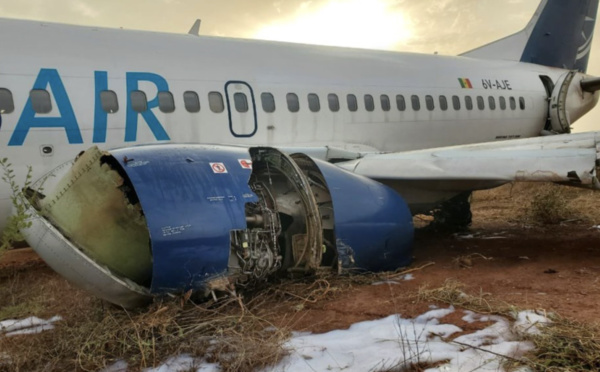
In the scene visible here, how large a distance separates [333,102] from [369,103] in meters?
0.87

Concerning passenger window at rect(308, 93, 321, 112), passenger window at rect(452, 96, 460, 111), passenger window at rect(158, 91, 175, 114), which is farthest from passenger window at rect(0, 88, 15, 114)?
passenger window at rect(452, 96, 460, 111)

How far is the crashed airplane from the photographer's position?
400cm

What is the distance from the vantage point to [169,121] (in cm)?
714

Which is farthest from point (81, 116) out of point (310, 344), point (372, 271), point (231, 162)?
point (310, 344)

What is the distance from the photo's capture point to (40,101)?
20.3ft

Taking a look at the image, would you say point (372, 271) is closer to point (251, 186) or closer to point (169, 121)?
point (251, 186)

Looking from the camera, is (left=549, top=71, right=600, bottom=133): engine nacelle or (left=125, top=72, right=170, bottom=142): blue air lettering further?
(left=549, top=71, right=600, bottom=133): engine nacelle

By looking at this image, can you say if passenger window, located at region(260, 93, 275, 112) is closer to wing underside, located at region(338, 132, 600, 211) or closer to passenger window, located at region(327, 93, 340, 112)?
passenger window, located at region(327, 93, 340, 112)

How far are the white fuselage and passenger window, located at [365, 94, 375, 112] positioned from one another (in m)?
0.03

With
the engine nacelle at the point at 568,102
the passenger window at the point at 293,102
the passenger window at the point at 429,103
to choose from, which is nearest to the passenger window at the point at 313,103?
the passenger window at the point at 293,102

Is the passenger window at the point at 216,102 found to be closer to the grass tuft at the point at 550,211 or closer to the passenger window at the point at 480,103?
the grass tuft at the point at 550,211

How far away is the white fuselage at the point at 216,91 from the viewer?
6.21 metres

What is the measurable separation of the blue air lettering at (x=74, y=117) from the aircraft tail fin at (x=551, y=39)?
37.8 feet

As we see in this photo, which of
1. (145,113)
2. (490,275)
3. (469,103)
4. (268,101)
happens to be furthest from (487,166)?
(469,103)
